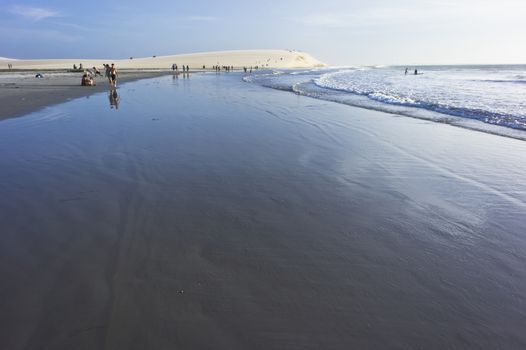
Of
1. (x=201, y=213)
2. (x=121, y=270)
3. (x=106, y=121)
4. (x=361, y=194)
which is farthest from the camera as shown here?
(x=106, y=121)

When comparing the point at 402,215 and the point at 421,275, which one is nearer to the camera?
the point at 421,275

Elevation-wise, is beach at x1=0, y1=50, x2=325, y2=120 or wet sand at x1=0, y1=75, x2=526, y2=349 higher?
beach at x1=0, y1=50, x2=325, y2=120

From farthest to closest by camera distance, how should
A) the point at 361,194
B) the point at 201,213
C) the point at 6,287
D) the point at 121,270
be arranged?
1. the point at 361,194
2. the point at 201,213
3. the point at 121,270
4. the point at 6,287

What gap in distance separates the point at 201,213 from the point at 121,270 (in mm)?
1493

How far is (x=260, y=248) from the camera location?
4023 mm

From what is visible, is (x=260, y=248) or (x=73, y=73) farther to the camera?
(x=73, y=73)

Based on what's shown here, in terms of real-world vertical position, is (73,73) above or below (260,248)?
above

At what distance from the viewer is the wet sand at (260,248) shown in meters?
2.87

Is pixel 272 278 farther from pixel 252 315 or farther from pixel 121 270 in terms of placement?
pixel 121 270

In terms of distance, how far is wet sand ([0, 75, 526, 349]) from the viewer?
287 cm

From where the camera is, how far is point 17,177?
6.32 meters

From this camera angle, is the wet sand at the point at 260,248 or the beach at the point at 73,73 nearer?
the wet sand at the point at 260,248

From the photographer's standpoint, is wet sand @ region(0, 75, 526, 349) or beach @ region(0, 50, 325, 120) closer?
wet sand @ region(0, 75, 526, 349)

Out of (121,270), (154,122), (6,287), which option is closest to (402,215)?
(121,270)
